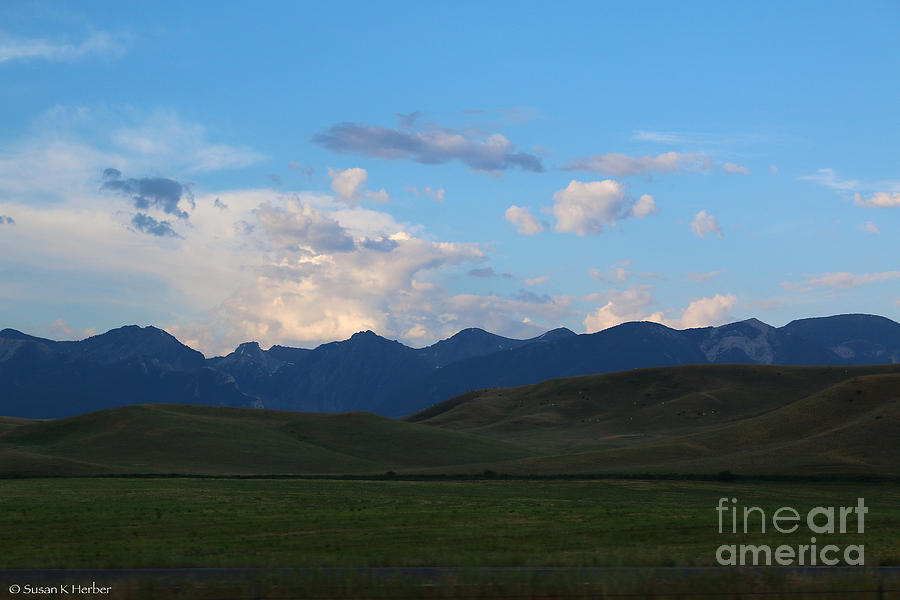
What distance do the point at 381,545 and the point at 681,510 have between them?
1094 inches

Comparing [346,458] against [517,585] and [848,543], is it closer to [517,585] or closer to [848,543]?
[848,543]

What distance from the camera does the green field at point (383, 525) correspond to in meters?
35.7

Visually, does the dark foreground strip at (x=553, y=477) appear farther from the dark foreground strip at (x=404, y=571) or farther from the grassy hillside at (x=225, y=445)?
the dark foreground strip at (x=404, y=571)

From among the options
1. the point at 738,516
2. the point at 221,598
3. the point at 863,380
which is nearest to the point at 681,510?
the point at 738,516

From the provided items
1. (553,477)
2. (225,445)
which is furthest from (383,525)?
(225,445)

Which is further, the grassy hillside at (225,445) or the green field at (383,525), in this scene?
the grassy hillside at (225,445)

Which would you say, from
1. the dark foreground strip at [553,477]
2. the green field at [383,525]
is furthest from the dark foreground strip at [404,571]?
the dark foreground strip at [553,477]

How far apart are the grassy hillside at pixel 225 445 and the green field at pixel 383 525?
37.8 meters

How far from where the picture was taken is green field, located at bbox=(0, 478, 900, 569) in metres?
35.7

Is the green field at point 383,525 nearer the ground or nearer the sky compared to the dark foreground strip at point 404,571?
nearer the ground

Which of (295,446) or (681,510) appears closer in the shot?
(681,510)

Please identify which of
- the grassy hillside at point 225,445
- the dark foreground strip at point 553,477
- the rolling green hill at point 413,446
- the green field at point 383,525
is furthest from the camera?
the grassy hillside at point 225,445

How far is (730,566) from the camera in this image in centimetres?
3175

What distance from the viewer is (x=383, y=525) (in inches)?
2000
